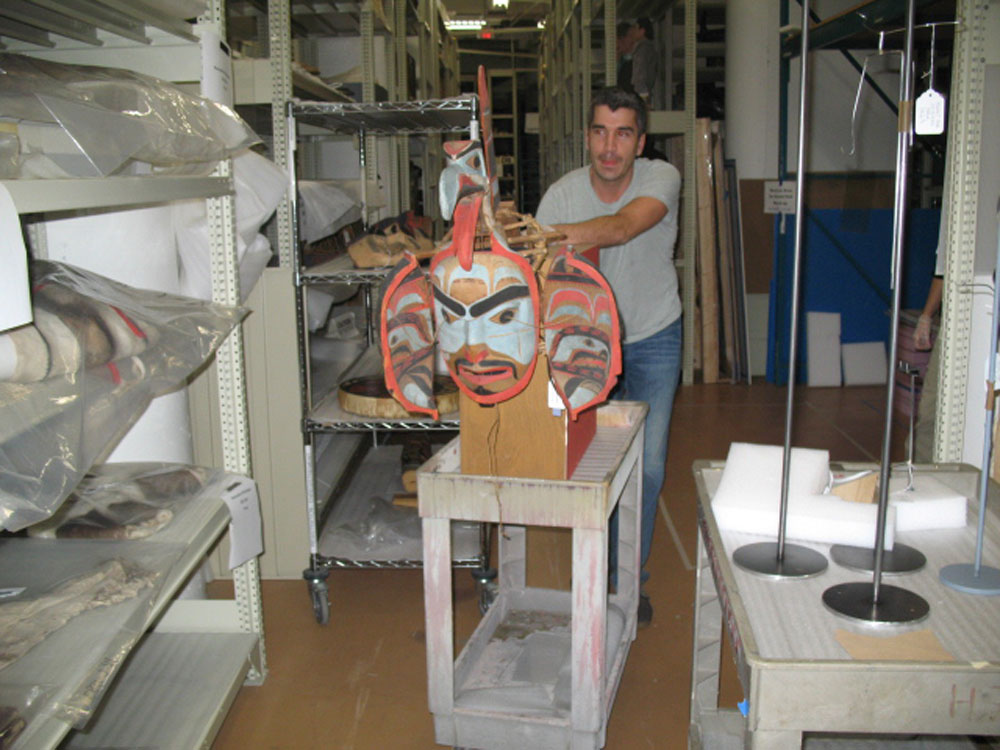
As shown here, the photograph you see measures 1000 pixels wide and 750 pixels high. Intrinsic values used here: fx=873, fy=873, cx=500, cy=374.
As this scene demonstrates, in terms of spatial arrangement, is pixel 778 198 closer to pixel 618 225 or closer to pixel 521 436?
pixel 618 225

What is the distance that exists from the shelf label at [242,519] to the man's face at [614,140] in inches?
51.0

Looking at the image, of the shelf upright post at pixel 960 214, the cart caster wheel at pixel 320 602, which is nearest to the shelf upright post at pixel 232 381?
the cart caster wheel at pixel 320 602

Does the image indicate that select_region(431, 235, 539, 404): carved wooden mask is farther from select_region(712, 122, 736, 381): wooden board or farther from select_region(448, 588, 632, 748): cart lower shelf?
Answer: select_region(712, 122, 736, 381): wooden board

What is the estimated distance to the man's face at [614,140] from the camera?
240cm

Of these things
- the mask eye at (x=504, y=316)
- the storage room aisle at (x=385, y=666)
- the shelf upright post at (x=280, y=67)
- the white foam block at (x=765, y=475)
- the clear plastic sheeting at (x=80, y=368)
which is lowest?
the storage room aisle at (x=385, y=666)

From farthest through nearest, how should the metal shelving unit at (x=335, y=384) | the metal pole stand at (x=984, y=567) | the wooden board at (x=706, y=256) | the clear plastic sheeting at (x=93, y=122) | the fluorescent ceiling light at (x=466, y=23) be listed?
the fluorescent ceiling light at (x=466, y=23) < the wooden board at (x=706, y=256) < the metal shelving unit at (x=335, y=384) < the clear plastic sheeting at (x=93, y=122) < the metal pole stand at (x=984, y=567)

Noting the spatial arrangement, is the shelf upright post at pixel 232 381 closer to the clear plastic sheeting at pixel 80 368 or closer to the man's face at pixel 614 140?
the clear plastic sheeting at pixel 80 368

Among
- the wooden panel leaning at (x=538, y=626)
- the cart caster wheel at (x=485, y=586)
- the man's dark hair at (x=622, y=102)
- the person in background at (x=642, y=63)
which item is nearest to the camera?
the wooden panel leaning at (x=538, y=626)

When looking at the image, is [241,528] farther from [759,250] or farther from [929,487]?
[759,250]

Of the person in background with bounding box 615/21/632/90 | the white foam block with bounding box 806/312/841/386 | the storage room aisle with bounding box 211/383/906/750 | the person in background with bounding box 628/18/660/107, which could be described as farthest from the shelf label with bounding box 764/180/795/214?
the storage room aisle with bounding box 211/383/906/750

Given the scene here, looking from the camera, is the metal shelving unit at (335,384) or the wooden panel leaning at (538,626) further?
the metal shelving unit at (335,384)

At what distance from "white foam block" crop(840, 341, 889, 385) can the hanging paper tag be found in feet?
15.3

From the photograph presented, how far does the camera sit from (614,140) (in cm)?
242

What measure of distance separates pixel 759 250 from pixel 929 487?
467 centimetres
